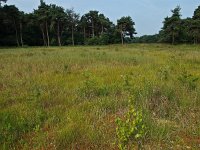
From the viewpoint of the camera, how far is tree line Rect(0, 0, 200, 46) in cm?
6019

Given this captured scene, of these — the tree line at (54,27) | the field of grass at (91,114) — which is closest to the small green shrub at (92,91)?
the field of grass at (91,114)

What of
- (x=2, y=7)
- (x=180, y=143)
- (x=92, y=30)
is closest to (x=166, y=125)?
(x=180, y=143)

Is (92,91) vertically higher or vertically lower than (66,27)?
lower

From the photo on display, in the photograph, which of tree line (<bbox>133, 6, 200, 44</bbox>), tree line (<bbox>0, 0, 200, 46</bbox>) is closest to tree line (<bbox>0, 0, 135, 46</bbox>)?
tree line (<bbox>0, 0, 200, 46</bbox>)

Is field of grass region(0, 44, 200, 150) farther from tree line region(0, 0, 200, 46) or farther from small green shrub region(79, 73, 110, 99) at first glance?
tree line region(0, 0, 200, 46)

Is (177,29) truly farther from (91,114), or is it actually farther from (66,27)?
(91,114)

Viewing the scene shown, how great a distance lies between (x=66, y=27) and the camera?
7519 centimetres

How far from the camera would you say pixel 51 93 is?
8.12m

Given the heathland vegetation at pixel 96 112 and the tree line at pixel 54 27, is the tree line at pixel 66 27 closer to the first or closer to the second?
the tree line at pixel 54 27

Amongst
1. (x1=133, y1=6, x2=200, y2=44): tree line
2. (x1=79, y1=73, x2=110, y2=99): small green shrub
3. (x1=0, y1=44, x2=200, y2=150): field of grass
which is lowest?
(x1=0, y1=44, x2=200, y2=150): field of grass

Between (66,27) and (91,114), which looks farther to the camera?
(66,27)

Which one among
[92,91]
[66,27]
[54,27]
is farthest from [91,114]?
[66,27]

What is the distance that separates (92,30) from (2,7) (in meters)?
31.3

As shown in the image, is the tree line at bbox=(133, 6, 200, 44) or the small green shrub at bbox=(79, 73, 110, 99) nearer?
the small green shrub at bbox=(79, 73, 110, 99)
